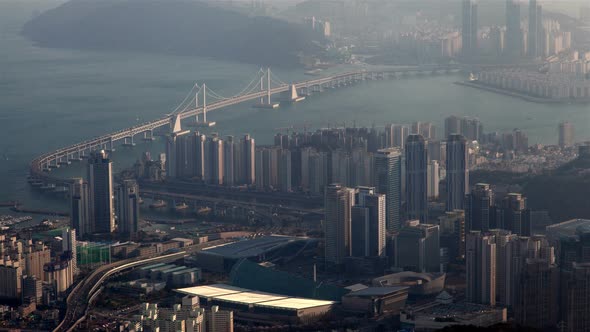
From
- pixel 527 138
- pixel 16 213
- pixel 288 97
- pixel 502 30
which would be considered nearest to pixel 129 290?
pixel 16 213

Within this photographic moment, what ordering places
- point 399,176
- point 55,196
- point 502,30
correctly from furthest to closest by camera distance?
point 502,30 → point 55,196 → point 399,176

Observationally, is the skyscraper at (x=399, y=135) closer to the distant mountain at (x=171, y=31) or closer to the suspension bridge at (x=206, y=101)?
the suspension bridge at (x=206, y=101)

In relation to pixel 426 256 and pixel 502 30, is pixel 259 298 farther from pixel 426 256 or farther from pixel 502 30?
pixel 502 30

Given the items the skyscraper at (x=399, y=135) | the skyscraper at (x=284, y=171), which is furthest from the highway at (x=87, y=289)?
the skyscraper at (x=399, y=135)

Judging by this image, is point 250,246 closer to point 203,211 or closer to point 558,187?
point 203,211

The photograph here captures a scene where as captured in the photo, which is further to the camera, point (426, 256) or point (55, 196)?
point (55, 196)

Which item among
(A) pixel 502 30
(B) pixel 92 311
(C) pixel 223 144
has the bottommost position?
(B) pixel 92 311
